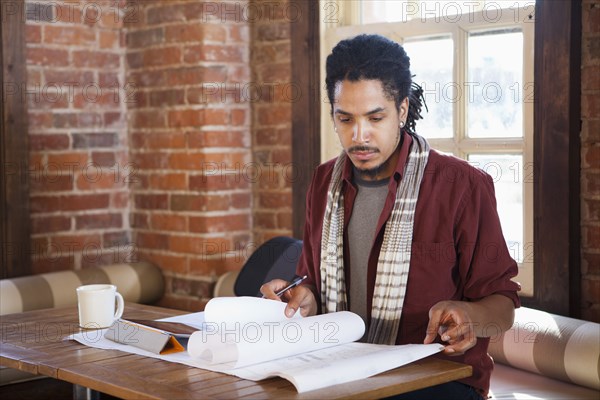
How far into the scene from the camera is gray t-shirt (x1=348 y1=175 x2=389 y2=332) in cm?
255

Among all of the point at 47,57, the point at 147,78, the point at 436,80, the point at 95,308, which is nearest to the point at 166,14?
the point at 147,78

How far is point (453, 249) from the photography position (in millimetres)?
2383

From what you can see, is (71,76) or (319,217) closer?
(319,217)

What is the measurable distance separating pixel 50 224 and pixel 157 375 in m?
2.21

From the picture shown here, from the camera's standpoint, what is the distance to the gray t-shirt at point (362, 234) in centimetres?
255

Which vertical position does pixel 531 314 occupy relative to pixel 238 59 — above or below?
below

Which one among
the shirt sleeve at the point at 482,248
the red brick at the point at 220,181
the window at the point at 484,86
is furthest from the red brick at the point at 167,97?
the shirt sleeve at the point at 482,248

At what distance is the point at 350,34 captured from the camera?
3.69 m

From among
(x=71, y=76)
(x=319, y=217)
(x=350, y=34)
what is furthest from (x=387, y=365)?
(x=71, y=76)

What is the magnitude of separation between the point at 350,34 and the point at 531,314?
1.34 metres

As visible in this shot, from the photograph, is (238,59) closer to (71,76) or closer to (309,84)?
(309,84)

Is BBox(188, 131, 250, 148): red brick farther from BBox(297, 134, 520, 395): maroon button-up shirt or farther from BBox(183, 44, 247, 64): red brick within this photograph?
BBox(297, 134, 520, 395): maroon button-up shirt

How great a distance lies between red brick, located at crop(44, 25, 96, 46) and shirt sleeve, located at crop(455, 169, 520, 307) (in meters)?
2.26

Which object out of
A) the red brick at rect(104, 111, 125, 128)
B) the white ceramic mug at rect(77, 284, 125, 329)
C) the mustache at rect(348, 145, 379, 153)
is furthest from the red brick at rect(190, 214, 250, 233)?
the mustache at rect(348, 145, 379, 153)
